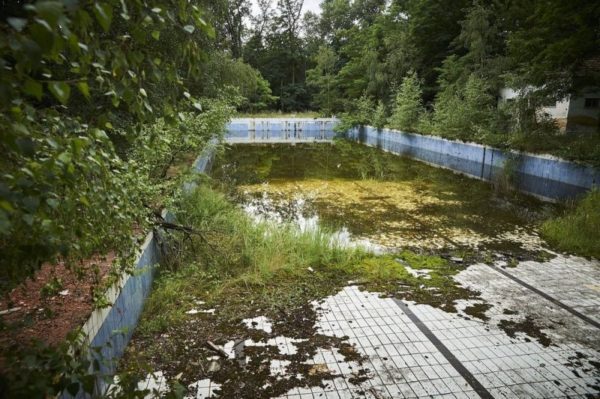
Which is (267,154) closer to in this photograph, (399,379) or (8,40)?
(399,379)

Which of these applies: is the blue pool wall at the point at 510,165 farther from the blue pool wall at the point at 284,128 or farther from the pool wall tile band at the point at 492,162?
the blue pool wall at the point at 284,128

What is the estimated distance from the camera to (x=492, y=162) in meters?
10.7

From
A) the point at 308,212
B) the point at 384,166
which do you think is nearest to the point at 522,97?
the point at 384,166

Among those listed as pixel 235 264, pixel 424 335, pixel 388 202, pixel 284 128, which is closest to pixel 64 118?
pixel 424 335

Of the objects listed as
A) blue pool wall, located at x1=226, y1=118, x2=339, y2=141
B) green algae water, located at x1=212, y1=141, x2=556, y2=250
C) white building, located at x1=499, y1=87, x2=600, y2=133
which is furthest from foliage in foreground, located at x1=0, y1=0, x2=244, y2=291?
blue pool wall, located at x1=226, y1=118, x2=339, y2=141

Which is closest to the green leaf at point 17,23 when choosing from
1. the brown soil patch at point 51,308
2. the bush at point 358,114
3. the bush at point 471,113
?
the brown soil patch at point 51,308

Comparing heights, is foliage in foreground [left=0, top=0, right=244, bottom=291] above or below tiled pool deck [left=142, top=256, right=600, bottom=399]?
above

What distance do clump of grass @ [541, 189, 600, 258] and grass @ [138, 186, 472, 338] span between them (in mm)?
1825

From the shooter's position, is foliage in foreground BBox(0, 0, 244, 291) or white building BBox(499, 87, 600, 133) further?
white building BBox(499, 87, 600, 133)

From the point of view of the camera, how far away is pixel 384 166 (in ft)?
40.4

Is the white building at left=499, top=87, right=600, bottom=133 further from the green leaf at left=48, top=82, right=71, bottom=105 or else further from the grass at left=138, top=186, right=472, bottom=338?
the green leaf at left=48, top=82, right=71, bottom=105

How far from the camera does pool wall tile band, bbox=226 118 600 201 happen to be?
8.16 m

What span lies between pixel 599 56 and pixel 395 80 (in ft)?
42.1

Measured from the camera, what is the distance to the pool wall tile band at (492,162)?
26.8 ft
